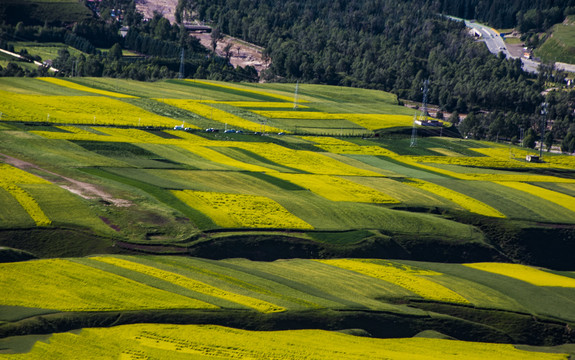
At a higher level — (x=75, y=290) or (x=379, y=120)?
(x=379, y=120)

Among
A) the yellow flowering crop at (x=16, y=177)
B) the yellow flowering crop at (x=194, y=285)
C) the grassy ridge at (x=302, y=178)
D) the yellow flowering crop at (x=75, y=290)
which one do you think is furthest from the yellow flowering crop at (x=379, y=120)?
the yellow flowering crop at (x=75, y=290)

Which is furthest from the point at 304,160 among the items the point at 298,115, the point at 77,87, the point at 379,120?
the point at 77,87

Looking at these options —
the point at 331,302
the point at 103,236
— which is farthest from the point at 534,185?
the point at 103,236

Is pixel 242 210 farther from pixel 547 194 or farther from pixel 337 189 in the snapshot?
pixel 547 194

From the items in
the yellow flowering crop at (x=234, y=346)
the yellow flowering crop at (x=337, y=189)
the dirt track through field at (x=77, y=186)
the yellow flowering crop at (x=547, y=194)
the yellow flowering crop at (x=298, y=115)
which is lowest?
the yellow flowering crop at (x=234, y=346)

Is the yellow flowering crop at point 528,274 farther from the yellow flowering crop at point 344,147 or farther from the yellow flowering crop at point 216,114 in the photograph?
the yellow flowering crop at point 216,114

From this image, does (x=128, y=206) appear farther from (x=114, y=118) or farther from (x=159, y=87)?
(x=159, y=87)

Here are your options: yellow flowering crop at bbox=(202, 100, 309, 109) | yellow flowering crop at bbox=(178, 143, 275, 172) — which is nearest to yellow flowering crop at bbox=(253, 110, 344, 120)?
yellow flowering crop at bbox=(202, 100, 309, 109)

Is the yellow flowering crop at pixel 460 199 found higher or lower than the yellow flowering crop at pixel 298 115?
lower
